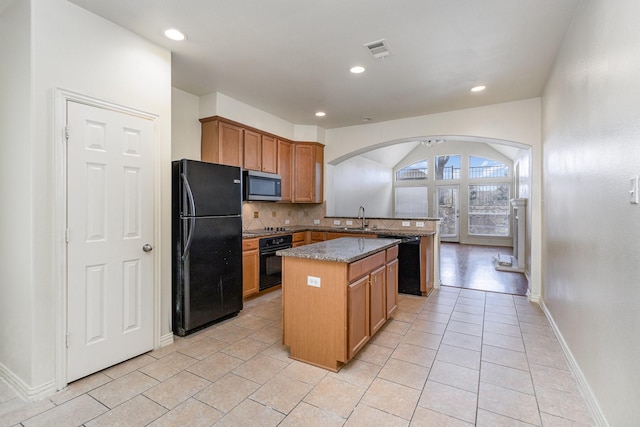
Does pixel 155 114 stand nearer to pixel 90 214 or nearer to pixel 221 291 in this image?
pixel 90 214

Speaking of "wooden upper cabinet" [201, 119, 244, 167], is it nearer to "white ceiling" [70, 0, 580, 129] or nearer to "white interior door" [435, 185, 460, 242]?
"white ceiling" [70, 0, 580, 129]

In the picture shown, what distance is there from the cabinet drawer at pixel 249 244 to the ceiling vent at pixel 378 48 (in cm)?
257

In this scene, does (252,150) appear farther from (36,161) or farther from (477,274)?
(477,274)

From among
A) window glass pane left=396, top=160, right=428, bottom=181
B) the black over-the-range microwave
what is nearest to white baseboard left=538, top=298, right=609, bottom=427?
the black over-the-range microwave

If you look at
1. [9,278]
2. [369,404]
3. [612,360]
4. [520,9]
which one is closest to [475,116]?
[520,9]

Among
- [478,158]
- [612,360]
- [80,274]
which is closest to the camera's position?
[612,360]

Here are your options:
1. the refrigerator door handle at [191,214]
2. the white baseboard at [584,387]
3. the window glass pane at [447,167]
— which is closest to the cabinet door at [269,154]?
the refrigerator door handle at [191,214]

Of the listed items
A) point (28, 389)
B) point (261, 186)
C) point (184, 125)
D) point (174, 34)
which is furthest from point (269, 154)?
point (28, 389)

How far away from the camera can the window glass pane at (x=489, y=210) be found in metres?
9.56

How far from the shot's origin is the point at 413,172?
11.2m

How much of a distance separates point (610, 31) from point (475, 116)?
9.12 ft

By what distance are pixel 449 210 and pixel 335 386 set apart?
9.53 m

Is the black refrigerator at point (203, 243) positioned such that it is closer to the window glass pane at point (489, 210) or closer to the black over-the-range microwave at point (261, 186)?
the black over-the-range microwave at point (261, 186)

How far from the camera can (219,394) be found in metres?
2.02
